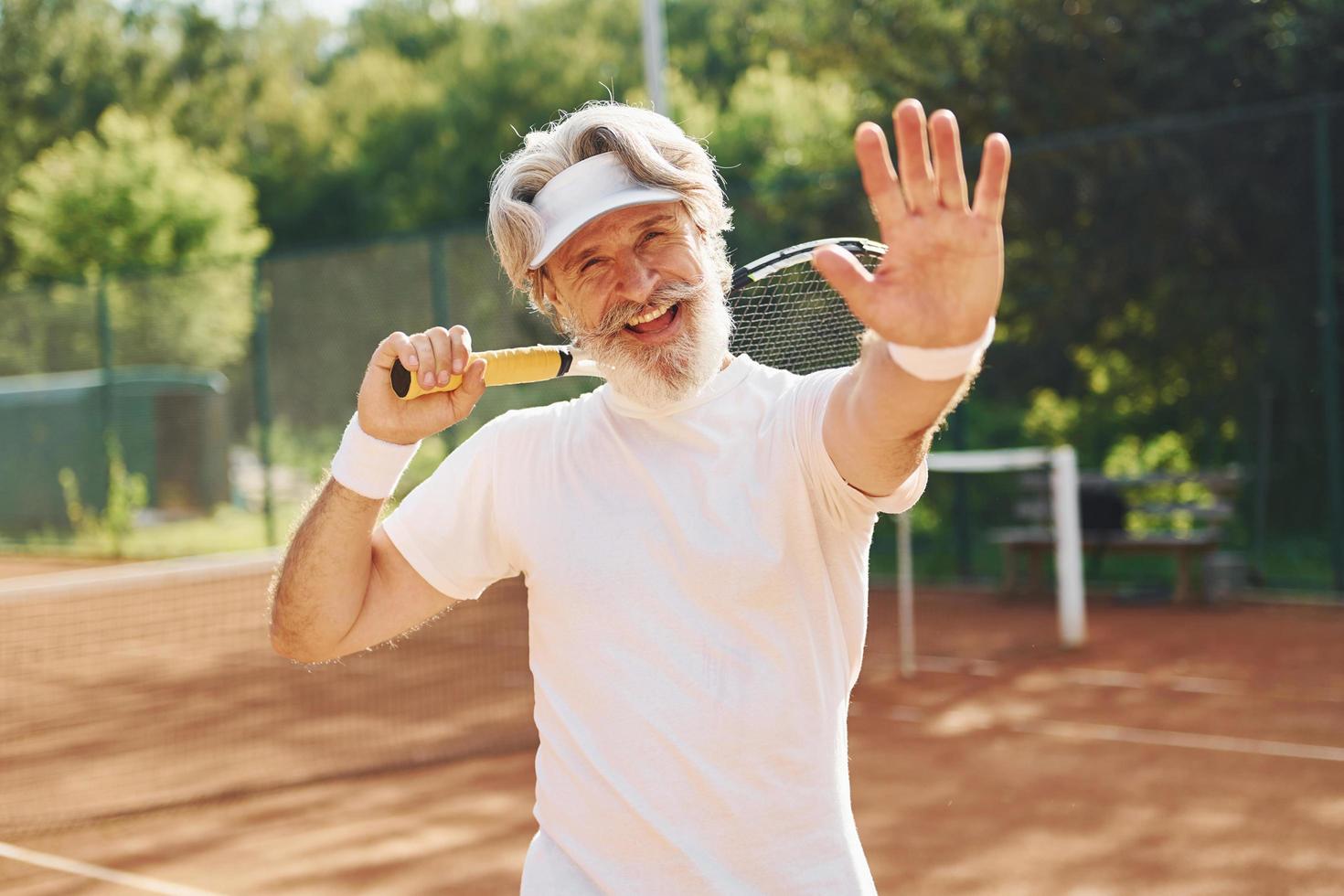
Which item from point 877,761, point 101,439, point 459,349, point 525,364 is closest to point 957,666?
point 877,761

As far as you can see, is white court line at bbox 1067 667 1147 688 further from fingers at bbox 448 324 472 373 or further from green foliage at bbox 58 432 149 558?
green foliage at bbox 58 432 149 558

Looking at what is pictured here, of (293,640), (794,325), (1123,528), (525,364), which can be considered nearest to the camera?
(293,640)

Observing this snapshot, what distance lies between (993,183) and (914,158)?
0.27 feet

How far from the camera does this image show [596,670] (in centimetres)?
192

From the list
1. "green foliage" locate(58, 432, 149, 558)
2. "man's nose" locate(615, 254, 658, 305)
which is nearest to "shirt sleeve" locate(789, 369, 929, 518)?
"man's nose" locate(615, 254, 658, 305)

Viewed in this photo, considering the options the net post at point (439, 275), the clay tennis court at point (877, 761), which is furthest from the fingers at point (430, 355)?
the net post at point (439, 275)

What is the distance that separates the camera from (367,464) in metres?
2.00

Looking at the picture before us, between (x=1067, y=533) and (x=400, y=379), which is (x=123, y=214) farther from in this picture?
(x=400, y=379)

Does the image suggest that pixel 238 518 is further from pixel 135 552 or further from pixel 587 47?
pixel 587 47

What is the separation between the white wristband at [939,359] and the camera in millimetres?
1524

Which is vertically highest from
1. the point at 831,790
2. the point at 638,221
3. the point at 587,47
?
the point at 587,47

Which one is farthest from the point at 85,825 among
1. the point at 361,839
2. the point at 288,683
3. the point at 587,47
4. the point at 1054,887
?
the point at 587,47

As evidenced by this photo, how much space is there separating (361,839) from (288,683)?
3.63 meters

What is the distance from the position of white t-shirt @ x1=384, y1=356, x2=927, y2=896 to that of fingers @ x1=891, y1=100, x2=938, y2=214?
1.25ft
